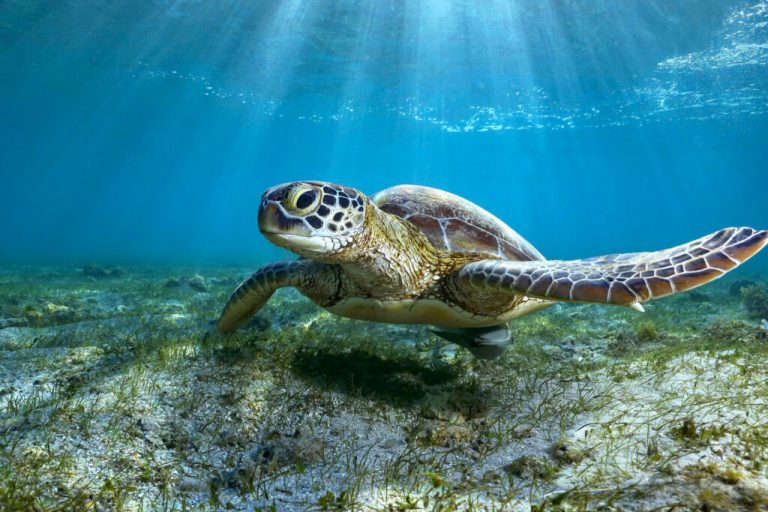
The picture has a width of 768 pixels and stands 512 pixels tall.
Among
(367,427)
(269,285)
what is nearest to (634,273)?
(367,427)

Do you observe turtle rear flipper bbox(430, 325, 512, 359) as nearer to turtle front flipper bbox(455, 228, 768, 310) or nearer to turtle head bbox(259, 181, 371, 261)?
turtle front flipper bbox(455, 228, 768, 310)

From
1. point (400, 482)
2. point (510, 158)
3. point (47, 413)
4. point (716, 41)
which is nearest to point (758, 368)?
point (400, 482)

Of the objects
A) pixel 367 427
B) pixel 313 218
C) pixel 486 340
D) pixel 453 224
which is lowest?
pixel 486 340

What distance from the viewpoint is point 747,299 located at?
27.0 feet

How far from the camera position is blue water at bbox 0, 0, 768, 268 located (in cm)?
1897

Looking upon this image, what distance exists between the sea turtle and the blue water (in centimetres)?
1793

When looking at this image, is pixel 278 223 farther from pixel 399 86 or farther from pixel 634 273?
pixel 399 86

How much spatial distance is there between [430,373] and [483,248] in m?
1.20

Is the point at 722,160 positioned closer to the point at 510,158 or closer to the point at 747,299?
the point at 510,158

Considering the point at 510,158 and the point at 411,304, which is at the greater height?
the point at 411,304

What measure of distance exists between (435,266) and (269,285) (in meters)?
1.64

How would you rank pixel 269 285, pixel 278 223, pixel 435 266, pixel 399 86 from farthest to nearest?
pixel 399 86, pixel 269 285, pixel 435 266, pixel 278 223

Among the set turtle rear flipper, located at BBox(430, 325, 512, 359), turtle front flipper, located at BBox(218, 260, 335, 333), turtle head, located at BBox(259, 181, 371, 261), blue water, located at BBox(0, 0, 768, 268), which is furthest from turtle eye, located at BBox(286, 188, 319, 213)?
blue water, located at BBox(0, 0, 768, 268)

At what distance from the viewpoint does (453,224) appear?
12.4ft
